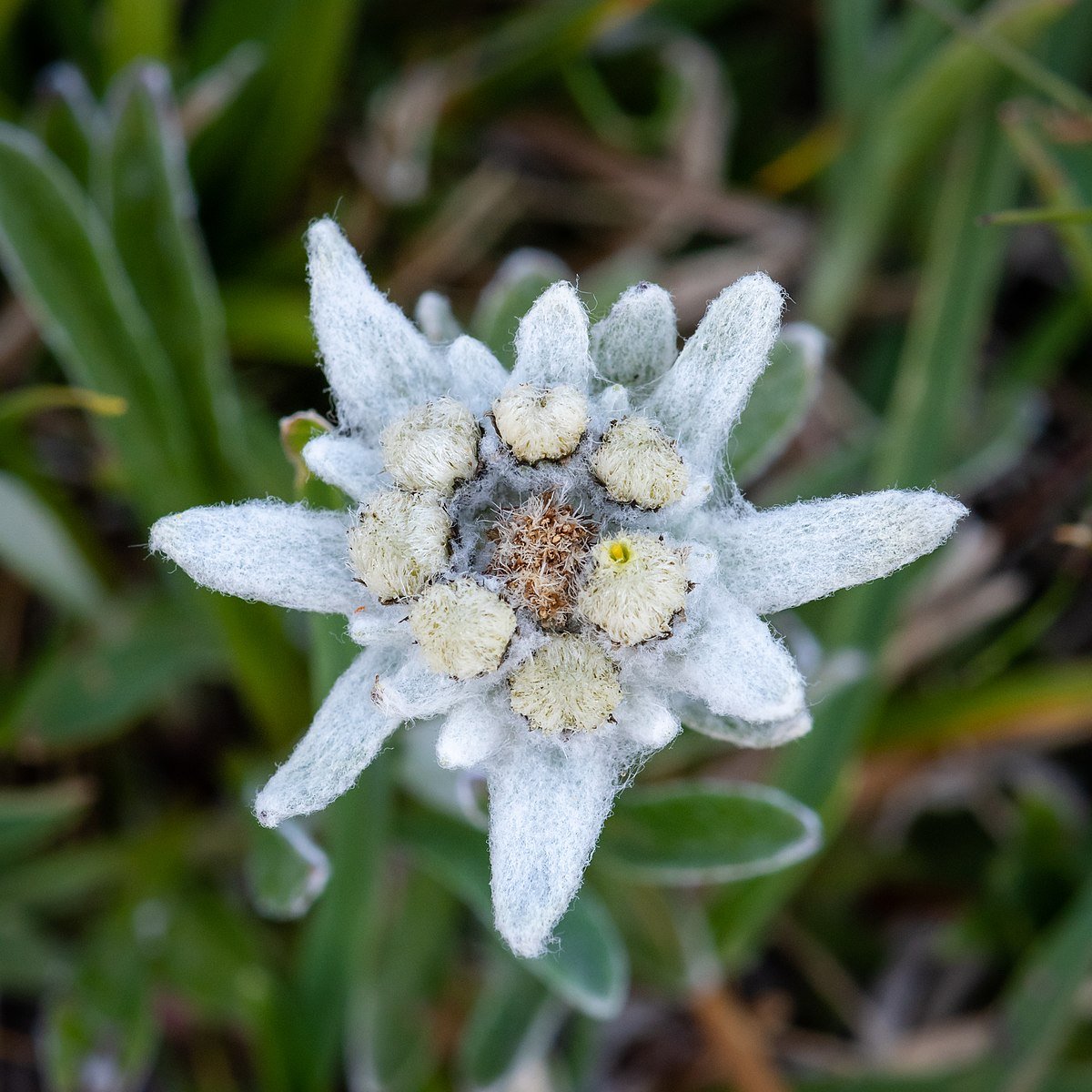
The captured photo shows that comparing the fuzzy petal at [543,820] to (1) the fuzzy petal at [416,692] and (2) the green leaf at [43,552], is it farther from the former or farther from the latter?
(2) the green leaf at [43,552]

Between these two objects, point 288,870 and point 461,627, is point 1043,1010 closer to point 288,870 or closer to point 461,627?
point 288,870

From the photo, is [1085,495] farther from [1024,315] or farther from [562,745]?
[562,745]

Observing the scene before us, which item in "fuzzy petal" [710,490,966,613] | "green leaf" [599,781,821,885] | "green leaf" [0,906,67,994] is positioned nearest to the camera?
"fuzzy petal" [710,490,966,613]

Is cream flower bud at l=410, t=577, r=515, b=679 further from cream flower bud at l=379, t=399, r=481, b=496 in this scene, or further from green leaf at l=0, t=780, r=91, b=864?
green leaf at l=0, t=780, r=91, b=864

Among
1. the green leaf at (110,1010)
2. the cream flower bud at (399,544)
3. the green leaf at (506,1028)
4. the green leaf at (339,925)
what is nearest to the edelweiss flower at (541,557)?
the cream flower bud at (399,544)

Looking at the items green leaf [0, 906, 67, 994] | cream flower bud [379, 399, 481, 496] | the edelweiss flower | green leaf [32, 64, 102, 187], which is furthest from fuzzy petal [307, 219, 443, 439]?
green leaf [0, 906, 67, 994]

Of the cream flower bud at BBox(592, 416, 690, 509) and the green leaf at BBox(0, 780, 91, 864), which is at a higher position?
the cream flower bud at BBox(592, 416, 690, 509)

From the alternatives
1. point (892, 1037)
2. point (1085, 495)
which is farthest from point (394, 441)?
point (892, 1037)

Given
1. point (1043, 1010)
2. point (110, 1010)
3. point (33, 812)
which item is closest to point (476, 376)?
point (33, 812)
